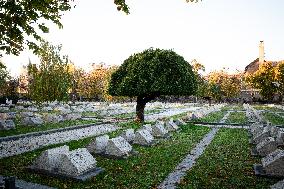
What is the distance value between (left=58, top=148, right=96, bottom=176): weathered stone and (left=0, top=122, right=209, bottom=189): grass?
1.16 ft

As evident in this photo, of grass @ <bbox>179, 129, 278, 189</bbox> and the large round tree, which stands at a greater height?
the large round tree

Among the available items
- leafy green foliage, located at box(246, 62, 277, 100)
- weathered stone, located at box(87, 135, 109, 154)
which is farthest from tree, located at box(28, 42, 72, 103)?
leafy green foliage, located at box(246, 62, 277, 100)

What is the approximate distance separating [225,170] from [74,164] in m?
5.42

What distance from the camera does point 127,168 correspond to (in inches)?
430

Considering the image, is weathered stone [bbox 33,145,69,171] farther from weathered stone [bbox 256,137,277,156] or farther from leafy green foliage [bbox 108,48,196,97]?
leafy green foliage [bbox 108,48,196,97]

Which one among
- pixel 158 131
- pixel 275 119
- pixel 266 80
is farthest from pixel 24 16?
pixel 266 80

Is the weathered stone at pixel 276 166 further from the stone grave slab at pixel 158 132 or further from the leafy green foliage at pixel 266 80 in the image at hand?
the leafy green foliage at pixel 266 80

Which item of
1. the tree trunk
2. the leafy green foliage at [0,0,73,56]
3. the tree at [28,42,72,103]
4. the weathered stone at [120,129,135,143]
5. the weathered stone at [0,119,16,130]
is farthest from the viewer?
the tree at [28,42,72,103]

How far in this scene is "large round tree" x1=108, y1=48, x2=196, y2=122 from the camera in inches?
971

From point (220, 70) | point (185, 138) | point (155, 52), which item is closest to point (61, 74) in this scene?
point (155, 52)

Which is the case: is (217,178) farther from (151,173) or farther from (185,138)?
(185,138)

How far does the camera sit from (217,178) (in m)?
10.0

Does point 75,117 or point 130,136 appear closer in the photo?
point 130,136

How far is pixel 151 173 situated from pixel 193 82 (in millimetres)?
16570
